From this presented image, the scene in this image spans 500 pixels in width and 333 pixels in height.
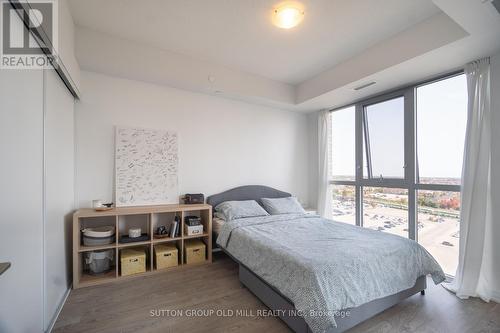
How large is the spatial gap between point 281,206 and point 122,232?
234 centimetres

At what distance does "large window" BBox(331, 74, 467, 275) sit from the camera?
2707mm

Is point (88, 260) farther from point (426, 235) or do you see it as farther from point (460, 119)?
point (460, 119)

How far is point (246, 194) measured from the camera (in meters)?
3.76

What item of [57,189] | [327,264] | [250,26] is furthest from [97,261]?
[250,26]

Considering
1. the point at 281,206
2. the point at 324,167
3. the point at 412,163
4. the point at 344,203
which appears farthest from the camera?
the point at 324,167

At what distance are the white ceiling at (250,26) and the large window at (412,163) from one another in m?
1.09

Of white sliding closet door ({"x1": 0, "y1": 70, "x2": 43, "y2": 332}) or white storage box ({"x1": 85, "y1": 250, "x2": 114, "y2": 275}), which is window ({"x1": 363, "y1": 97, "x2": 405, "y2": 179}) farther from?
white sliding closet door ({"x1": 0, "y1": 70, "x2": 43, "y2": 332})

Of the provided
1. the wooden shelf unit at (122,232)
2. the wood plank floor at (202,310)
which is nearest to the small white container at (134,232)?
the wooden shelf unit at (122,232)

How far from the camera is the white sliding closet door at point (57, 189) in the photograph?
178 centimetres

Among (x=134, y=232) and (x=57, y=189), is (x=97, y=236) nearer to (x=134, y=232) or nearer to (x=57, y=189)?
(x=134, y=232)

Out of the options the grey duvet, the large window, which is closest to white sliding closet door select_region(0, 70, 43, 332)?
the grey duvet

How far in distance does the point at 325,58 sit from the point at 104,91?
3.01 m

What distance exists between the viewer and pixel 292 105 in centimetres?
404

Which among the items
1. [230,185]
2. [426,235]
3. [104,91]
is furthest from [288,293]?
[104,91]
